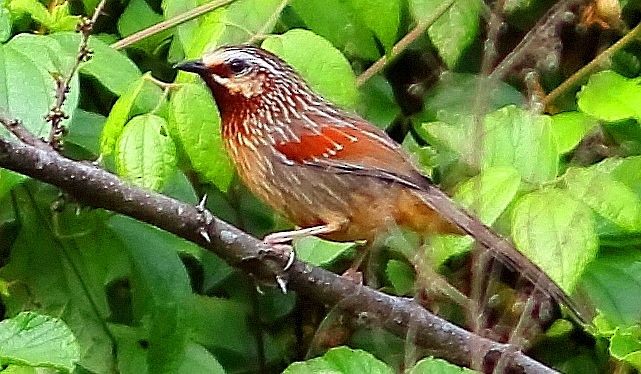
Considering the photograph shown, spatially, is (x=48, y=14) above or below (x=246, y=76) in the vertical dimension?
above

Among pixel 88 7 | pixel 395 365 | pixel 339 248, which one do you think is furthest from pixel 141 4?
pixel 395 365

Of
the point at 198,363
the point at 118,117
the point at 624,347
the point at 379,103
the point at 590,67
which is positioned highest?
the point at 118,117

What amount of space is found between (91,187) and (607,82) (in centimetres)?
133

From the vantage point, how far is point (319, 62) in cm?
278

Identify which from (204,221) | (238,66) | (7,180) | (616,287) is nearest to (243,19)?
(238,66)

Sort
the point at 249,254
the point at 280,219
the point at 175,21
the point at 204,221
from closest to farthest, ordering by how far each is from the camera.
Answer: the point at 204,221, the point at 249,254, the point at 175,21, the point at 280,219

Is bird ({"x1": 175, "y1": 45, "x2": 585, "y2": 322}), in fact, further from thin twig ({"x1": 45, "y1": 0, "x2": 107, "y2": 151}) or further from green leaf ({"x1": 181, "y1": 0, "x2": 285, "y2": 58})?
thin twig ({"x1": 45, "y1": 0, "x2": 107, "y2": 151})

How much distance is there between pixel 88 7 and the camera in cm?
326

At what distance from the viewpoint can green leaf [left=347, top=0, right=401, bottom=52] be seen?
2.79 meters

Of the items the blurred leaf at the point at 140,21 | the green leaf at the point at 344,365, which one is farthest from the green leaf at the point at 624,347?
the blurred leaf at the point at 140,21

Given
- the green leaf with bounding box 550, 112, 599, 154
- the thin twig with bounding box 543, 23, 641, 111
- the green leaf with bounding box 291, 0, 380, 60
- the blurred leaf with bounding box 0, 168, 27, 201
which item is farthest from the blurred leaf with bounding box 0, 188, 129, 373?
the thin twig with bounding box 543, 23, 641, 111

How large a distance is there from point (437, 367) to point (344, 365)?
0.18 metres

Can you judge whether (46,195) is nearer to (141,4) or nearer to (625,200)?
(141,4)

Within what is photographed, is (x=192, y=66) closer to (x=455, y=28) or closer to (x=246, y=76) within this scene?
(x=246, y=76)
